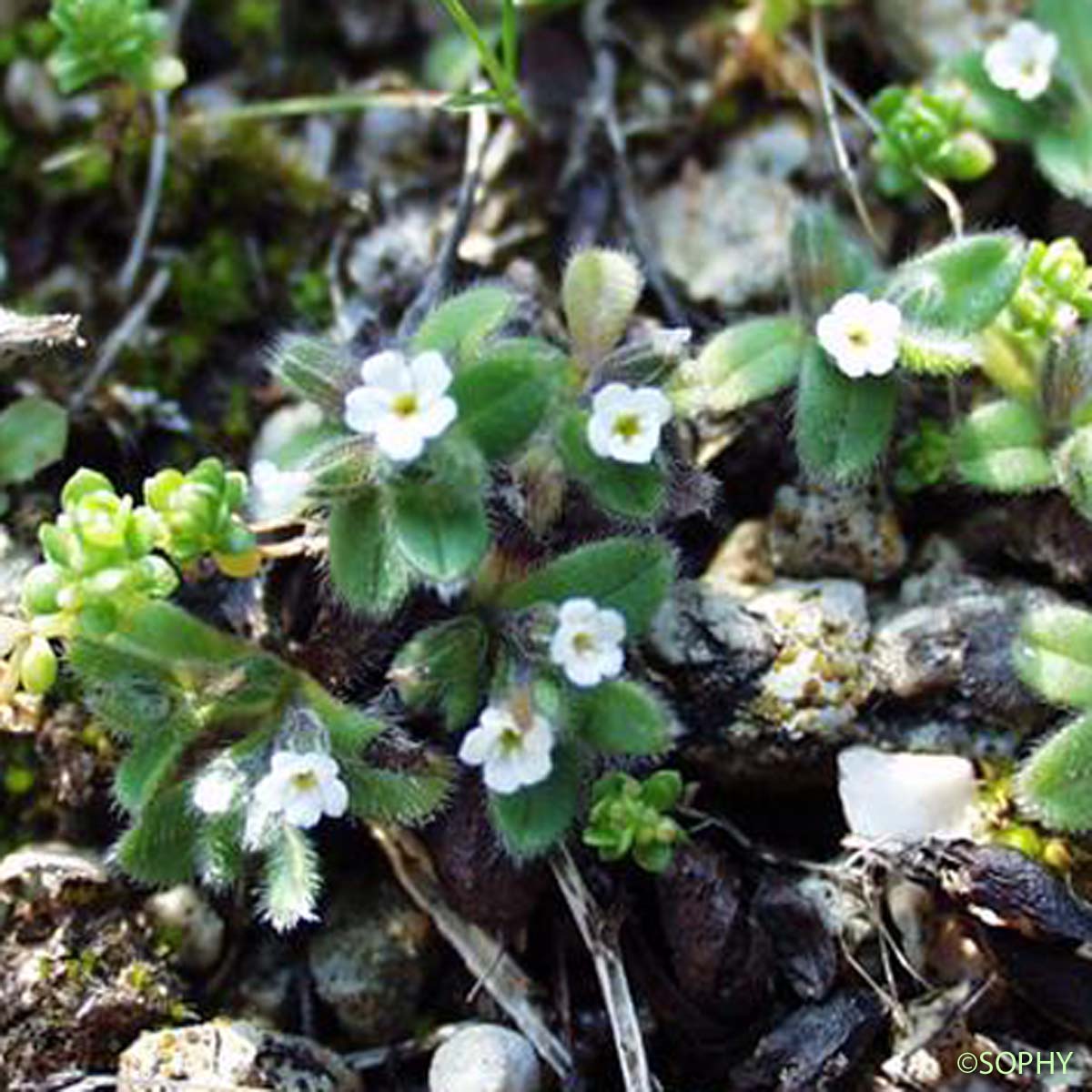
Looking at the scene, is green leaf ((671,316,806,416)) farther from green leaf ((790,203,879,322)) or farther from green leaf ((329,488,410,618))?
green leaf ((329,488,410,618))

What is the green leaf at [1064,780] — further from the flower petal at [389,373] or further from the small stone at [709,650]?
the flower petal at [389,373]

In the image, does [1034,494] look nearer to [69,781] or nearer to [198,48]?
[69,781]

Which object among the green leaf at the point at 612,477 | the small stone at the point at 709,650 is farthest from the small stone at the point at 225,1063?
the green leaf at the point at 612,477

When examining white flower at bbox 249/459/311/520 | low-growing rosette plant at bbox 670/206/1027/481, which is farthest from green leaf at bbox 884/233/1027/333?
white flower at bbox 249/459/311/520

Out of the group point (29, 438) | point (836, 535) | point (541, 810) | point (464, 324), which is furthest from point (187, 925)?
point (836, 535)

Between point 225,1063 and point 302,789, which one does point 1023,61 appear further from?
point 225,1063

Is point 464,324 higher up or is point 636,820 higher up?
point 464,324
